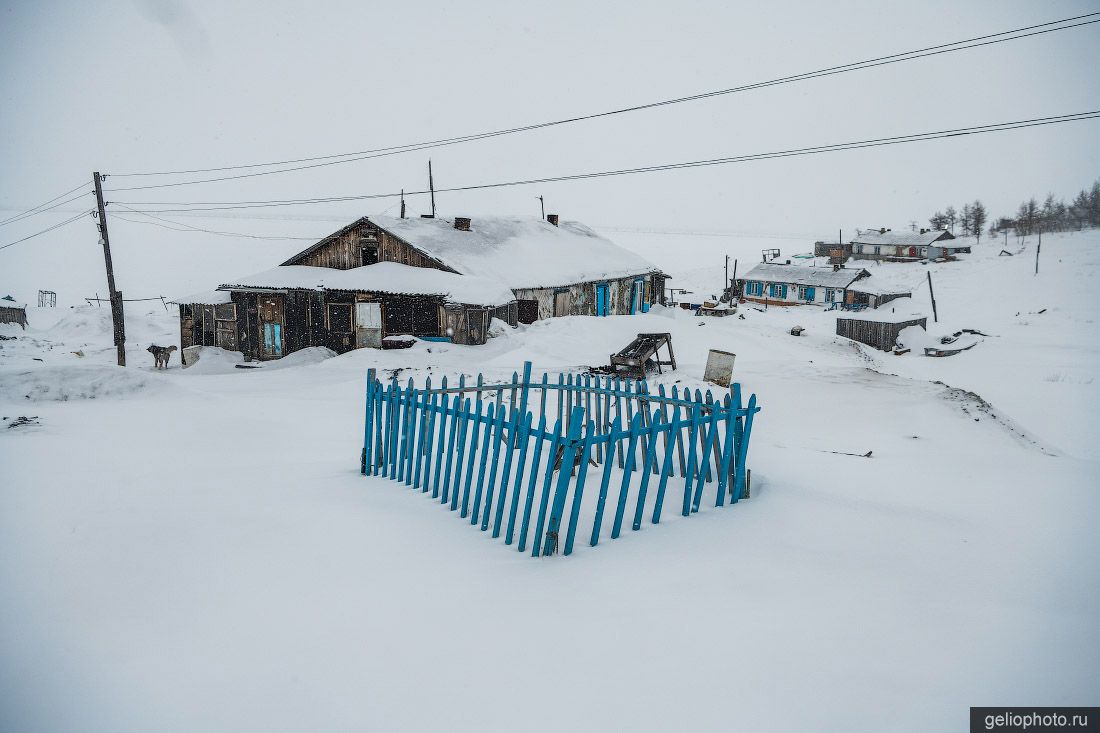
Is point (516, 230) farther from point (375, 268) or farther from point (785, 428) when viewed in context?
point (785, 428)

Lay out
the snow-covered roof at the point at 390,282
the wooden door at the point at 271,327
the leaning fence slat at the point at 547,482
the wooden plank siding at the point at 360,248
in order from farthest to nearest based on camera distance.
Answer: the wooden plank siding at the point at 360,248 → the wooden door at the point at 271,327 → the snow-covered roof at the point at 390,282 → the leaning fence slat at the point at 547,482

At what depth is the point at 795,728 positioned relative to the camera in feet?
9.19

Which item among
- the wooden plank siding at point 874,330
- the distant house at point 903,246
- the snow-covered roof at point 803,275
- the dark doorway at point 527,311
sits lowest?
the wooden plank siding at point 874,330

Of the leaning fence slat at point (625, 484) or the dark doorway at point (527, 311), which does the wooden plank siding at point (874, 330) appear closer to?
the dark doorway at point (527, 311)

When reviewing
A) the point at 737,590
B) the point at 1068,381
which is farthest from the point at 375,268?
the point at 1068,381

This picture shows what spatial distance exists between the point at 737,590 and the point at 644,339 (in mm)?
14295

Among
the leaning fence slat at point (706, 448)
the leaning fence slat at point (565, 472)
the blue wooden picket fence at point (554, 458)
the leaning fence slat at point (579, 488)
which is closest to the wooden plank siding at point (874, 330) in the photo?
the blue wooden picket fence at point (554, 458)

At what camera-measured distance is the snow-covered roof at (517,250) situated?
2503cm

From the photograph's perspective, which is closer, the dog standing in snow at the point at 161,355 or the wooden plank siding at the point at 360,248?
the dog standing in snow at the point at 161,355

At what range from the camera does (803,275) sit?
183 ft

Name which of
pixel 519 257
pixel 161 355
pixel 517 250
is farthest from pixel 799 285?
pixel 161 355

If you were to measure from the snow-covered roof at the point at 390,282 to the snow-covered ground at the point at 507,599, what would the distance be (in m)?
13.1

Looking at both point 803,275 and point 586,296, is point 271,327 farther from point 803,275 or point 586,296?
point 803,275

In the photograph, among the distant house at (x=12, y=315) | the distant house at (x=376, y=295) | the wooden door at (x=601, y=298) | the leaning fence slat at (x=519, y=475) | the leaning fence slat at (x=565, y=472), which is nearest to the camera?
the leaning fence slat at (x=565, y=472)
